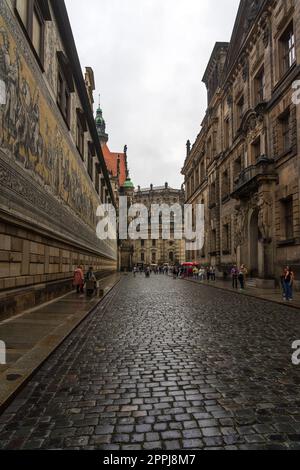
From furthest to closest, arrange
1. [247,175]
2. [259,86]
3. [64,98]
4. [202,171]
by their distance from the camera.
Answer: [202,171] → [259,86] → [247,175] → [64,98]

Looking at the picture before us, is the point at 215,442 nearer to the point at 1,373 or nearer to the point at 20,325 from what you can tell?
the point at 1,373

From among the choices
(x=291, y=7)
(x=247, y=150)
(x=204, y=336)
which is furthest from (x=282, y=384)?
(x=247, y=150)

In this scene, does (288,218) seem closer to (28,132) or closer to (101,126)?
(28,132)

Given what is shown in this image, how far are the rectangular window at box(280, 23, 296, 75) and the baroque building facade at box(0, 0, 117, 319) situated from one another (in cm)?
1160

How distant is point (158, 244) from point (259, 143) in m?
73.2

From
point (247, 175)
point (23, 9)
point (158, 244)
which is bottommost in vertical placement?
point (158, 244)

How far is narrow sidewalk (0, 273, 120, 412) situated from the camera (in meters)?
4.46

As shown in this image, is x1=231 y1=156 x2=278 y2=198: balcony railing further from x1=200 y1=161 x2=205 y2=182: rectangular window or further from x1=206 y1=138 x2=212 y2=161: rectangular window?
x1=200 y1=161 x2=205 y2=182: rectangular window

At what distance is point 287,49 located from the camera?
21.2 meters

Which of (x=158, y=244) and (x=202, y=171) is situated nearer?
(x=202, y=171)

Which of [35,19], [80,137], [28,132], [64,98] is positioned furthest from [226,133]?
[28,132]

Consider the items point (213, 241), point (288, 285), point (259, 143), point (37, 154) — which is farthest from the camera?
point (213, 241)

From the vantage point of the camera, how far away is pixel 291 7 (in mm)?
19422

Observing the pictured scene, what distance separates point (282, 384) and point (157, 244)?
93.4 m
